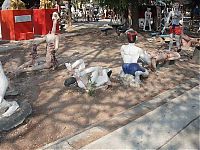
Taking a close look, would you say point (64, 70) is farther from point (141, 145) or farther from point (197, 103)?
point (141, 145)

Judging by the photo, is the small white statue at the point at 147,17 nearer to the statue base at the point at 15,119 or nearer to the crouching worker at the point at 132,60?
the crouching worker at the point at 132,60

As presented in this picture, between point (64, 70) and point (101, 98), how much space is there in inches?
94.9

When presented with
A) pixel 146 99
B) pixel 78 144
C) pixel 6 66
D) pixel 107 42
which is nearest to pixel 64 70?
pixel 6 66

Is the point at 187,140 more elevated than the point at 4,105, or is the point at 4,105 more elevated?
the point at 4,105

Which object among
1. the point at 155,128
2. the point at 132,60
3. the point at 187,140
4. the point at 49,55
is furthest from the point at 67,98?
the point at 187,140

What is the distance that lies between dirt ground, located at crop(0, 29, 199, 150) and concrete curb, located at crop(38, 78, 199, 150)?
6.7 inches

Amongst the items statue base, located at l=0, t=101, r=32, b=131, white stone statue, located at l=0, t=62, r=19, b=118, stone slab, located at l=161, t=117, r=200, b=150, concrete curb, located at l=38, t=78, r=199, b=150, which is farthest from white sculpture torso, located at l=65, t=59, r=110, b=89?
stone slab, located at l=161, t=117, r=200, b=150

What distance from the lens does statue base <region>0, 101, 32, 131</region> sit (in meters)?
4.64

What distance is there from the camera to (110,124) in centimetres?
482

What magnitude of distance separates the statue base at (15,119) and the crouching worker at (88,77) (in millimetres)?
1385

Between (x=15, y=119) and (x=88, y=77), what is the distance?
1954 millimetres

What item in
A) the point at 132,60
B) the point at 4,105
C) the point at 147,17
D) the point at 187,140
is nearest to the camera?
the point at 187,140

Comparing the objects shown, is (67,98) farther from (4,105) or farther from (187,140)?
(187,140)

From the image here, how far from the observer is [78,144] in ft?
13.7
